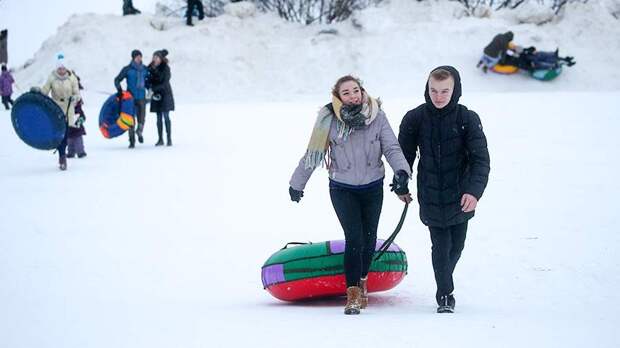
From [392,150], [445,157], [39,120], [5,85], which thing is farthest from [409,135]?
[5,85]

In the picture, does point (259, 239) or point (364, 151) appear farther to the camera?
point (259, 239)

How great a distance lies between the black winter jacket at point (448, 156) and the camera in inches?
175

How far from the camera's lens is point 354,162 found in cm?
461

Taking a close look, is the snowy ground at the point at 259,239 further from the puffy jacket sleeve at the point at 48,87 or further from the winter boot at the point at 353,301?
the puffy jacket sleeve at the point at 48,87

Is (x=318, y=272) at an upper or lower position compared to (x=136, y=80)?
lower

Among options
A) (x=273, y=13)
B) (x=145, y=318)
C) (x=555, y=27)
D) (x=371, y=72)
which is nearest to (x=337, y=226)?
(x=145, y=318)

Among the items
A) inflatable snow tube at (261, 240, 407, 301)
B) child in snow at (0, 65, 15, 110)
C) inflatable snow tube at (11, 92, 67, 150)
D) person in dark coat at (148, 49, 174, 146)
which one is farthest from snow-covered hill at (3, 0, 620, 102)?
inflatable snow tube at (261, 240, 407, 301)

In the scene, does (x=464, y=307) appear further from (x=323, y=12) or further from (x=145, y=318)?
(x=323, y=12)

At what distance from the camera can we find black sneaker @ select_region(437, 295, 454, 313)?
468 centimetres

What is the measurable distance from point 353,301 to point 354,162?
2.82 ft

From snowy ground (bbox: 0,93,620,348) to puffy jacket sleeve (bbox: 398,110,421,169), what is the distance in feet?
3.26

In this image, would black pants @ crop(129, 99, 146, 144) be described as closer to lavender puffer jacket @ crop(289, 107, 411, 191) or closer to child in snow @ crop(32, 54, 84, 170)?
child in snow @ crop(32, 54, 84, 170)

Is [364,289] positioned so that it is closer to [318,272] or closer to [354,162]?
[318,272]

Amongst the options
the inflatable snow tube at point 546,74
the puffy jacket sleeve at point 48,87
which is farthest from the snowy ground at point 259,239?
the inflatable snow tube at point 546,74
